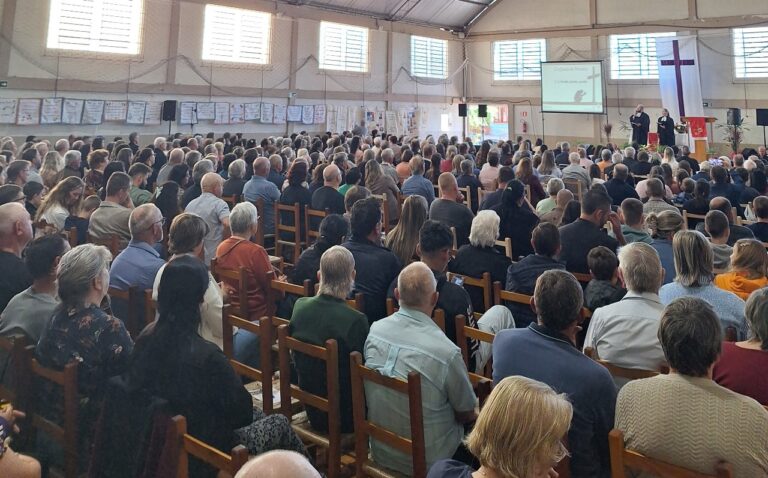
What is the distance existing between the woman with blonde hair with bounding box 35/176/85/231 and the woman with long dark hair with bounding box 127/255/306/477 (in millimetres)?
3384

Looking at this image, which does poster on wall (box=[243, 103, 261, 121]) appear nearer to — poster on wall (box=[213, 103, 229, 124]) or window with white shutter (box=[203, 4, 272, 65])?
poster on wall (box=[213, 103, 229, 124])

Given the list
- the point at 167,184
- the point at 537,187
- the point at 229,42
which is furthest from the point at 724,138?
the point at 167,184

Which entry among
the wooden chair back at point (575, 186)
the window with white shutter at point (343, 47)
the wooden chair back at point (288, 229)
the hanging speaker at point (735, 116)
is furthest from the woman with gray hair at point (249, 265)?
the hanging speaker at point (735, 116)

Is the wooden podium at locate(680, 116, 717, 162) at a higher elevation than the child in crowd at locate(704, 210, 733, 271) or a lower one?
higher

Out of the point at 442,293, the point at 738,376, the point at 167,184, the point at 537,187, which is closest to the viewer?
the point at 738,376

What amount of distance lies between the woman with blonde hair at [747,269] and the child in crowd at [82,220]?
461 cm

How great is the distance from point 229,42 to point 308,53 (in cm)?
246

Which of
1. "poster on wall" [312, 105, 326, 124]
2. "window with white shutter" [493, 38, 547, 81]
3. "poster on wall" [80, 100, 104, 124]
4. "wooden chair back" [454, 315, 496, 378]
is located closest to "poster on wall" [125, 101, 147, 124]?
"poster on wall" [80, 100, 104, 124]

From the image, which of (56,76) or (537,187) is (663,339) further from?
(56,76)

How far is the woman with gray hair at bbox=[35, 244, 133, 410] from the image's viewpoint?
7.45 ft

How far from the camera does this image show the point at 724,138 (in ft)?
52.6

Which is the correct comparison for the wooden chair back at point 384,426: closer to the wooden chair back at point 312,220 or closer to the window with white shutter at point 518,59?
the wooden chair back at point 312,220

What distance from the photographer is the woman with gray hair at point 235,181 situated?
6914mm

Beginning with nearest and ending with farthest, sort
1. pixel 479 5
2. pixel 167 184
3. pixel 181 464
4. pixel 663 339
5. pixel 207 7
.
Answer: pixel 181 464 → pixel 663 339 → pixel 167 184 → pixel 207 7 → pixel 479 5
